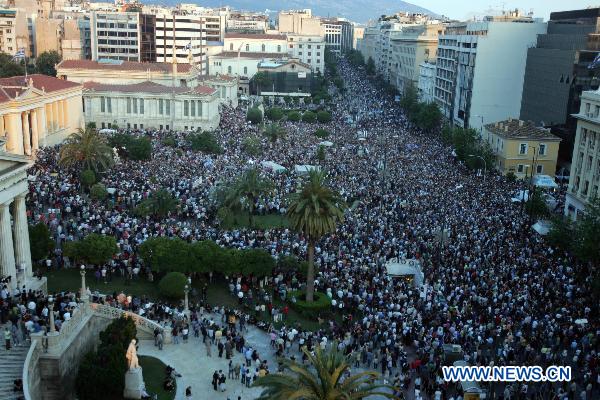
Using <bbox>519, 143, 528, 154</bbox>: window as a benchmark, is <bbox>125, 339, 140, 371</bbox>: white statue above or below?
below

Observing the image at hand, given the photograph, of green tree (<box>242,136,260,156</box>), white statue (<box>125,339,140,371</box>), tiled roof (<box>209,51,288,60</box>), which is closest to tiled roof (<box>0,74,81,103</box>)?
green tree (<box>242,136,260,156</box>)

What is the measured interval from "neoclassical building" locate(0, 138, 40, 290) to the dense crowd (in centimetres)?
316

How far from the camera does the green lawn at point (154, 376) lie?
26.2 m

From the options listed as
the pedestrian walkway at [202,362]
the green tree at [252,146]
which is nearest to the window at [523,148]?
the green tree at [252,146]

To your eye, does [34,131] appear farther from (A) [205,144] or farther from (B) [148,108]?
(B) [148,108]

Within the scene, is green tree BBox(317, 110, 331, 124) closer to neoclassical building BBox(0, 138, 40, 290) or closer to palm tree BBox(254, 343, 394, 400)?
neoclassical building BBox(0, 138, 40, 290)

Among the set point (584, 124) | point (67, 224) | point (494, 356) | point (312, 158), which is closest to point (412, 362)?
point (494, 356)

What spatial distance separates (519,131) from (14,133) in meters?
51.2

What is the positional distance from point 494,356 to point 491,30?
6972cm

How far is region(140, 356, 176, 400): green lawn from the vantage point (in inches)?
1031

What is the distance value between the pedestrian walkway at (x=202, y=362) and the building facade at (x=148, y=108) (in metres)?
56.7

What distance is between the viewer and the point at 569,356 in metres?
29.4

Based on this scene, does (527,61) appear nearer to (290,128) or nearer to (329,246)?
(290,128)

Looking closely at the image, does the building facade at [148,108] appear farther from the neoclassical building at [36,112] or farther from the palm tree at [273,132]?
the palm tree at [273,132]
